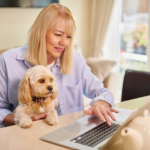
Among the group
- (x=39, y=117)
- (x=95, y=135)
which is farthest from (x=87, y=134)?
(x=39, y=117)

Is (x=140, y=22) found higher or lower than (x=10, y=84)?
higher

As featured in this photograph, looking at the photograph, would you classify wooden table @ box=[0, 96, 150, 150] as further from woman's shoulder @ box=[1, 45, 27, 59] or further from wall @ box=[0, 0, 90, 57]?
wall @ box=[0, 0, 90, 57]

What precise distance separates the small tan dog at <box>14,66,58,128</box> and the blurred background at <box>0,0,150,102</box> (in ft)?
6.97

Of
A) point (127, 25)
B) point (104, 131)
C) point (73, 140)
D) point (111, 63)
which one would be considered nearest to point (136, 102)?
point (104, 131)

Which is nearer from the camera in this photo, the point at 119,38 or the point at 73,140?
the point at 73,140

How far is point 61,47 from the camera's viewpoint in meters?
1.52

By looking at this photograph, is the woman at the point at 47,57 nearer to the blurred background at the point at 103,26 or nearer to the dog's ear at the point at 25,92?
the dog's ear at the point at 25,92

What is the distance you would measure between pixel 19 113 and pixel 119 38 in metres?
3.25

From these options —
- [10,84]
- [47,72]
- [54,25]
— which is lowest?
[10,84]

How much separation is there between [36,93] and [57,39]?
0.41 m

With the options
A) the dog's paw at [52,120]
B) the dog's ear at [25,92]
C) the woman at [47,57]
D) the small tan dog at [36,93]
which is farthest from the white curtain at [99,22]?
the dog's paw at [52,120]

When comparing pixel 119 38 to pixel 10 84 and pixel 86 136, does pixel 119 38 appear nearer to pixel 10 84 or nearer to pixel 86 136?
pixel 10 84

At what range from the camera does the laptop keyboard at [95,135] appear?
890 millimetres

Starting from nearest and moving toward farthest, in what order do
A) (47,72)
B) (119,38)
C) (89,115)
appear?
(89,115) < (47,72) < (119,38)
